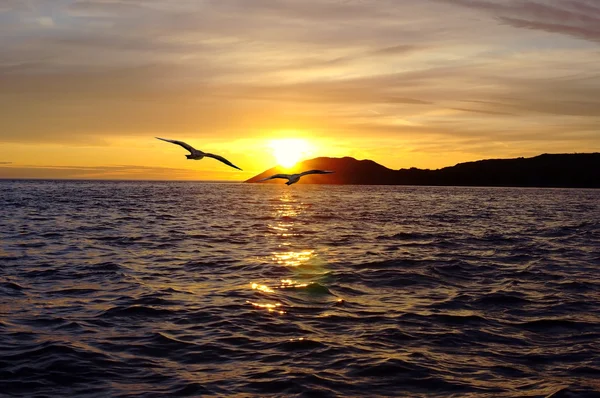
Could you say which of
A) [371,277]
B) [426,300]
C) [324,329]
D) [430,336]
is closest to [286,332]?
[324,329]

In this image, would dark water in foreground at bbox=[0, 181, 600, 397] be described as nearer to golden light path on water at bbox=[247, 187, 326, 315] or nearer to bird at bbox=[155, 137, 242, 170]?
golden light path on water at bbox=[247, 187, 326, 315]

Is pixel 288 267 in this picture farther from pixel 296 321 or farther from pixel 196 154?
pixel 196 154

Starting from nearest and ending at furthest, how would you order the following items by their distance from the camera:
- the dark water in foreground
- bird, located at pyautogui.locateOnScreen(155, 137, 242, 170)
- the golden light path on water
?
the dark water in foreground
bird, located at pyautogui.locateOnScreen(155, 137, 242, 170)
the golden light path on water

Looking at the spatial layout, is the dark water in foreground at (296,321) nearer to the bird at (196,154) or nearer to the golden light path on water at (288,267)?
the golden light path on water at (288,267)

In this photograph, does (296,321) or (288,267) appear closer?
(296,321)

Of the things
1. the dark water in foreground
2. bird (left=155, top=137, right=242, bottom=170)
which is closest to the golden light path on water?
the dark water in foreground

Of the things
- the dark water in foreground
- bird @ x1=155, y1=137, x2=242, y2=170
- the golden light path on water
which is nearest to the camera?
the dark water in foreground

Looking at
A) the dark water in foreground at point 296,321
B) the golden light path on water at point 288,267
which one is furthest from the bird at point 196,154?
the golden light path on water at point 288,267

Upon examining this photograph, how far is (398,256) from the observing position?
27203 millimetres

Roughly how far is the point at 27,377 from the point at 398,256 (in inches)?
742

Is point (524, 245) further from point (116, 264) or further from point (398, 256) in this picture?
point (116, 264)

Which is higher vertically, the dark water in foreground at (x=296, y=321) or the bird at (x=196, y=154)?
the bird at (x=196, y=154)

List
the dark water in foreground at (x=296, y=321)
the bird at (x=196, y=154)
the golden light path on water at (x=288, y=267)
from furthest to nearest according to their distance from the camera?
the golden light path on water at (x=288, y=267) < the bird at (x=196, y=154) < the dark water in foreground at (x=296, y=321)

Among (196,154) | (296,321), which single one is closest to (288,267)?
(296,321)
